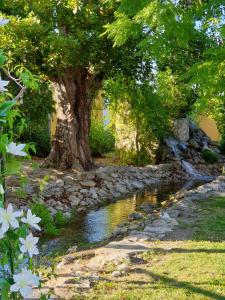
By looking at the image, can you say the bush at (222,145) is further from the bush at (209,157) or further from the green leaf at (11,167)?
the green leaf at (11,167)

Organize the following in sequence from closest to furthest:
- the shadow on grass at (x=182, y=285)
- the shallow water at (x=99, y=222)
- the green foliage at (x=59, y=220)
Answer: the shadow on grass at (x=182, y=285)
the shallow water at (x=99, y=222)
the green foliage at (x=59, y=220)

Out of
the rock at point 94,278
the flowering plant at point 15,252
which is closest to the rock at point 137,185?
the rock at point 94,278

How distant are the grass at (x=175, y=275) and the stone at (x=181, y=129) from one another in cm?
1457

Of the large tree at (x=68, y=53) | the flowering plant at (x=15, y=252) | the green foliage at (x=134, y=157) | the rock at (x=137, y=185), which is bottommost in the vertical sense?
the rock at (x=137, y=185)

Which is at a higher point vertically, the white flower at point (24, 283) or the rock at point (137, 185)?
the white flower at point (24, 283)

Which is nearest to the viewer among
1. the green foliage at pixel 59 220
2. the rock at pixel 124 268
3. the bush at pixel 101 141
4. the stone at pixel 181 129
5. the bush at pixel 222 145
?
the rock at pixel 124 268

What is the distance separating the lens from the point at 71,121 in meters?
15.1

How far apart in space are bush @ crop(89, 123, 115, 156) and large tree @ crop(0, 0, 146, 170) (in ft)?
20.5

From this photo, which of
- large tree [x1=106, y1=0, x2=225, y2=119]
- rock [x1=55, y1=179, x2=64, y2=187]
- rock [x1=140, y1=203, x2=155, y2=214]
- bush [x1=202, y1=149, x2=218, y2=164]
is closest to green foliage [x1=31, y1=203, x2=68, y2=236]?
rock [x1=140, y1=203, x2=155, y2=214]

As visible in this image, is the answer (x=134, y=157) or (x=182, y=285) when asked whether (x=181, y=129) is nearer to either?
(x=134, y=157)

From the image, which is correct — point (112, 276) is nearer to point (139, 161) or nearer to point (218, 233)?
point (218, 233)

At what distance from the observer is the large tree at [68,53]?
1183cm

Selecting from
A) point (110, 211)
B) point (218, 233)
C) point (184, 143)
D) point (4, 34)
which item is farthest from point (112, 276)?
point (184, 143)

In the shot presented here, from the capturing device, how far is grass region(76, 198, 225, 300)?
479 cm
